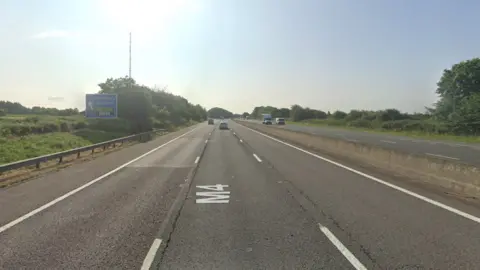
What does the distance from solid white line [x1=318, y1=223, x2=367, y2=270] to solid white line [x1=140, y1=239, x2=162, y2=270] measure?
2498 millimetres

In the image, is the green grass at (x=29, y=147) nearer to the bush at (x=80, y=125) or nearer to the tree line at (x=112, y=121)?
the tree line at (x=112, y=121)

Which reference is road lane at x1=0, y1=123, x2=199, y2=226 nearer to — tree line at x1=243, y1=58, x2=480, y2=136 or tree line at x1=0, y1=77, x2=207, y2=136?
tree line at x1=0, y1=77, x2=207, y2=136

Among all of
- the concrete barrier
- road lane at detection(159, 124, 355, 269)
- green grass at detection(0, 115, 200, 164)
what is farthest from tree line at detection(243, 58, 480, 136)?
road lane at detection(159, 124, 355, 269)

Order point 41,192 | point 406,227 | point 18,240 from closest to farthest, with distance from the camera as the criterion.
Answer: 1. point 18,240
2. point 406,227
3. point 41,192

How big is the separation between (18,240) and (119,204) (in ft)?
9.85

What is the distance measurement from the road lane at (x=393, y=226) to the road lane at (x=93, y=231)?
10.1 feet

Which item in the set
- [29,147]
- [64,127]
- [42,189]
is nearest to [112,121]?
[64,127]

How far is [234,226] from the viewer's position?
7.43 metres

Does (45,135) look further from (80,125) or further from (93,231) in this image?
(93,231)

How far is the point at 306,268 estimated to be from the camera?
522 cm

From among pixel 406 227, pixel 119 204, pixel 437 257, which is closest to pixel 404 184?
pixel 406 227

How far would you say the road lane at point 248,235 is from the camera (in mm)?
5496

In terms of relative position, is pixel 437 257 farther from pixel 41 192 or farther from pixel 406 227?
pixel 41 192

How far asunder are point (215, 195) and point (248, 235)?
3917 mm
